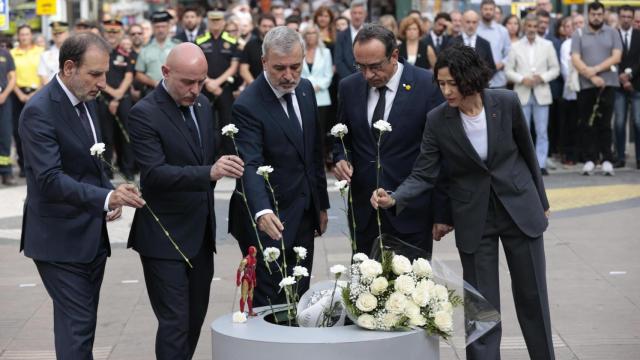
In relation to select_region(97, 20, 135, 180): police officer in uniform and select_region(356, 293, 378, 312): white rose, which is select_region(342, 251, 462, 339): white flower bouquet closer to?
select_region(356, 293, 378, 312): white rose

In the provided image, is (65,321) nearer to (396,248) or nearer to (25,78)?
(396,248)

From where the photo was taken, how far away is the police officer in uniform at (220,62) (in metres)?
17.2

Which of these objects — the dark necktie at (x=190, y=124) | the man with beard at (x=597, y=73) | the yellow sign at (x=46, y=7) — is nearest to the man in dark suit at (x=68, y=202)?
the dark necktie at (x=190, y=124)

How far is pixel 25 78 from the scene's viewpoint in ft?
58.1

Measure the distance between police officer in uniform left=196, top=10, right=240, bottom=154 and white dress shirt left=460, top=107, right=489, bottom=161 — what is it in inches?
423

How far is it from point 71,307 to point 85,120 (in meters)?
0.94

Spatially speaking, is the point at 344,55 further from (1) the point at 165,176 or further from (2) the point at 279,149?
(1) the point at 165,176

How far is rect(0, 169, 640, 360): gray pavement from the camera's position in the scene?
8016 mm

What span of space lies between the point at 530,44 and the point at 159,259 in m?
10.9

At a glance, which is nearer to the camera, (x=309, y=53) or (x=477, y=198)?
(x=477, y=198)

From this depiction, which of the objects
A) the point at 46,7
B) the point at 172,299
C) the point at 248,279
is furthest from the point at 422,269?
the point at 46,7

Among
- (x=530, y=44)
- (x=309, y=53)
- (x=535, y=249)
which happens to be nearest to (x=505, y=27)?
(x=530, y=44)

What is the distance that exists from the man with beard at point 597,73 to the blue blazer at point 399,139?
31.6 ft

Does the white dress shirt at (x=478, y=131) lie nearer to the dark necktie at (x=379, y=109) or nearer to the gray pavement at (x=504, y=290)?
the dark necktie at (x=379, y=109)
